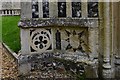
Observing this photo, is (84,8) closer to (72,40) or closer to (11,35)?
(72,40)

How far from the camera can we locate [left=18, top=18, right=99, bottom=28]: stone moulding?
6.23 meters

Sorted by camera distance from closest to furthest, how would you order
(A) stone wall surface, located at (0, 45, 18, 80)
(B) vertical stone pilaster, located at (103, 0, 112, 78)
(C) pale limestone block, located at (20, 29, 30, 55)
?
(B) vertical stone pilaster, located at (103, 0, 112, 78), (C) pale limestone block, located at (20, 29, 30, 55), (A) stone wall surface, located at (0, 45, 18, 80)

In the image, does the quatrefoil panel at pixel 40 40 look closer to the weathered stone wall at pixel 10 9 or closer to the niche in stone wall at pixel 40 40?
the niche in stone wall at pixel 40 40

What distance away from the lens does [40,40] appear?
21.4 ft

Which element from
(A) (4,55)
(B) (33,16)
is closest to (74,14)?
(B) (33,16)

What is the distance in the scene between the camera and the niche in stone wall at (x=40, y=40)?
644 centimetres

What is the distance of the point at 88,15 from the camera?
20.6 feet

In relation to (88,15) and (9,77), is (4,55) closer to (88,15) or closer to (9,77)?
(9,77)

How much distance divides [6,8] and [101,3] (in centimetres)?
1100

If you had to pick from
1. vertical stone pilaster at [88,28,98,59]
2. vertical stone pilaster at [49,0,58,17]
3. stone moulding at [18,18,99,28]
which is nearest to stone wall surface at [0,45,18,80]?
stone moulding at [18,18,99,28]

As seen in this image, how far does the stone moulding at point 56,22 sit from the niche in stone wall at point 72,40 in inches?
5.7

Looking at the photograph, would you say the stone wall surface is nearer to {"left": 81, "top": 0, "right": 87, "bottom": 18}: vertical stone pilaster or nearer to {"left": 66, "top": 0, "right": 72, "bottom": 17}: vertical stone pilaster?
{"left": 66, "top": 0, "right": 72, "bottom": 17}: vertical stone pilaster

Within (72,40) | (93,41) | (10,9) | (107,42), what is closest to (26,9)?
(72,40)

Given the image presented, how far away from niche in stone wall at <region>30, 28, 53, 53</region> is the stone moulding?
14 cm
